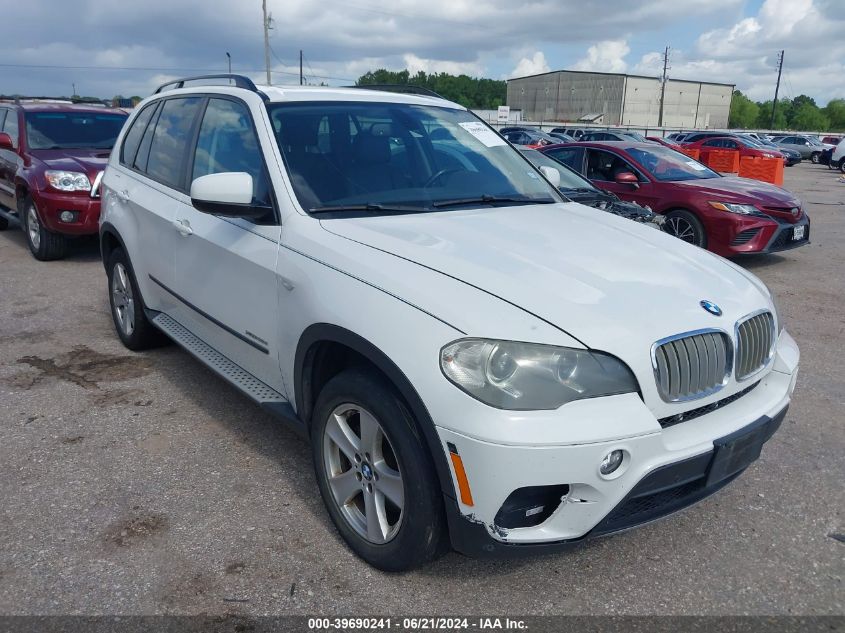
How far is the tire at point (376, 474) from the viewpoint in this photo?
237cm

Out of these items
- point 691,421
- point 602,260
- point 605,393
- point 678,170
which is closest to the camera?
point 605,393

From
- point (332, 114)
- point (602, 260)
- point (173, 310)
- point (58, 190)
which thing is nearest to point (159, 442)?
point (173, 310)

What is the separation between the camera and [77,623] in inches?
97.0

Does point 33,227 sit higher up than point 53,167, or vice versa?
point 53,167

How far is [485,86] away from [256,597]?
120803 millimetres

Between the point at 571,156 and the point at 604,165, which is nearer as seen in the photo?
Result: the point at 604,165

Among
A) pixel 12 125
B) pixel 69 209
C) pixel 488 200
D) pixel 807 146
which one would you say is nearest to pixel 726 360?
pixel 488 200

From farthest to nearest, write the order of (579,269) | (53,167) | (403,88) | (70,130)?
(70,130) → (53,167) → (403,88) → (579,269)

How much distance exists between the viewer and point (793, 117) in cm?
11144

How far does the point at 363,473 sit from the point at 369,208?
120cm

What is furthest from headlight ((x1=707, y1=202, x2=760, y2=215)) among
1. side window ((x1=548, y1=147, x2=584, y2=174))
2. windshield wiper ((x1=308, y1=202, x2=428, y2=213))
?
windshield wiper ((x1=308, y1=202, x2=428, y2=213))

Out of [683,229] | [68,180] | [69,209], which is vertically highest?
[68,180]

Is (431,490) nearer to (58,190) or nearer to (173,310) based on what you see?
(173,310)

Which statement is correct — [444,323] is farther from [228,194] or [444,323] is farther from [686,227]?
[686,227]
